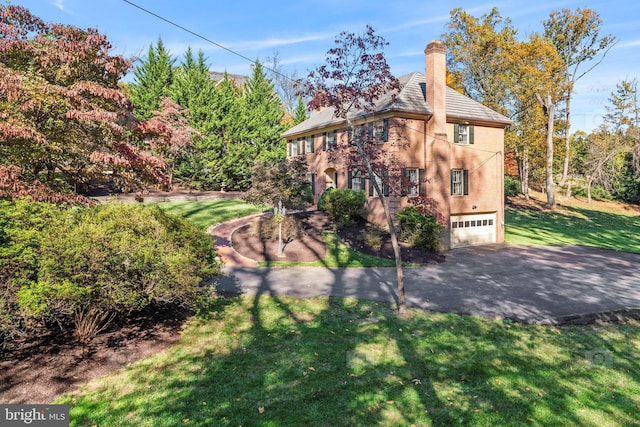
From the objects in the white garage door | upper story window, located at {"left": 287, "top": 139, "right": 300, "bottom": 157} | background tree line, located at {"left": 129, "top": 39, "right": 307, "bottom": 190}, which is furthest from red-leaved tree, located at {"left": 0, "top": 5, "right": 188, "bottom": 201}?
background tree line, located at {"left": 129, "top": 39, "right": 307, "bottom": 190}

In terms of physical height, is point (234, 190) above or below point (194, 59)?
below

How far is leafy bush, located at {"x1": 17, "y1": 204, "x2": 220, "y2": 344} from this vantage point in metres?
5.99

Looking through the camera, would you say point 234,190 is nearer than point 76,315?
No

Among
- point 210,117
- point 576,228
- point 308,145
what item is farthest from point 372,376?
point 210,117

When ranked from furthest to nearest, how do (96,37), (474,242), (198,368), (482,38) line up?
1. (482,38)
2. (474,242)
3. (96,37)
4. (198,368)

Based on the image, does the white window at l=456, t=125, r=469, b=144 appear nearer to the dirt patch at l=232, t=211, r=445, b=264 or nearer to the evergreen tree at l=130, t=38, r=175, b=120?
the dirt patch at l=232, t=211, r=445, b=264

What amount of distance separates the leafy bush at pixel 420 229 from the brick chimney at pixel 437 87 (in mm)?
4656

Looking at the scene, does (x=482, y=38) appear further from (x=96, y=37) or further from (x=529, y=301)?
(x=96, y=37)

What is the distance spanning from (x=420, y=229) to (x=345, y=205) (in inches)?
169

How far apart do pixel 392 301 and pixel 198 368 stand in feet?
19.4

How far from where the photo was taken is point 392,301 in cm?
1070

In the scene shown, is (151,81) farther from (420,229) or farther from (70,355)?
(70,355)

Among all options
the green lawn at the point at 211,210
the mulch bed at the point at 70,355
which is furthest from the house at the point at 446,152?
the mulch bed at the point at 70,355

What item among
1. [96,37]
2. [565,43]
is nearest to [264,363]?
[96,37]
